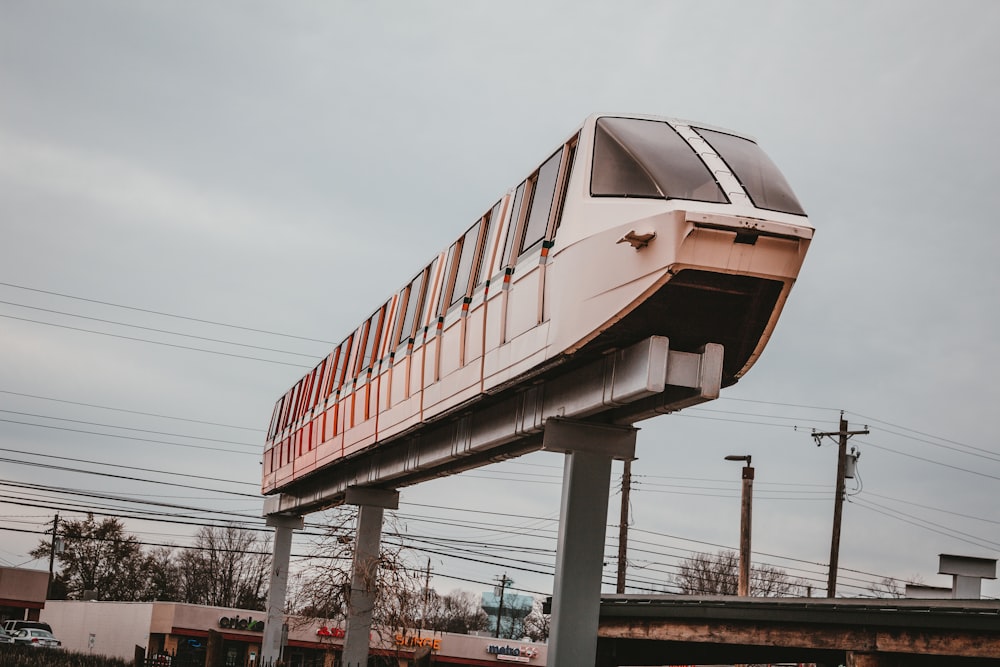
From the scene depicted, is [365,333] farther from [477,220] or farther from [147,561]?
[147,561]

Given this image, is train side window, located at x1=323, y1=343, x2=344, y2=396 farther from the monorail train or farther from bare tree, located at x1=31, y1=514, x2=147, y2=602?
bare tree, located at x1=31, y1=514, x2=147, y2=602

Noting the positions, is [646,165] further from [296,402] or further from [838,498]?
[838,498]

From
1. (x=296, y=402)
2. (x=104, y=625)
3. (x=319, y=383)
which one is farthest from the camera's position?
(x=104, y=625)

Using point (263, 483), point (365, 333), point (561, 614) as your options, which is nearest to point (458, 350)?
point (561, 614)

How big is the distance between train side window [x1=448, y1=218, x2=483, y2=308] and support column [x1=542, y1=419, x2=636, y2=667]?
3.00 metres

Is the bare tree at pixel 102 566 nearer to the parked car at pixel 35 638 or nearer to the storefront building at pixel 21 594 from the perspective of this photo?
the storefront building at pixel 21 594

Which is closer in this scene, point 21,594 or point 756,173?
point 756,173

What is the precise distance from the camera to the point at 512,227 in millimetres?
14445

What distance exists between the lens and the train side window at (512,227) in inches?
561

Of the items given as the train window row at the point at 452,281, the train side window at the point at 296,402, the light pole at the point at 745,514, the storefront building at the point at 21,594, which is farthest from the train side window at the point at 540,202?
the storefront building at the point at 21,594

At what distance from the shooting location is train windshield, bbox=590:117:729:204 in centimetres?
1097

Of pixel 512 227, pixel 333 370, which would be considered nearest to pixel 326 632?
pixel 333 370

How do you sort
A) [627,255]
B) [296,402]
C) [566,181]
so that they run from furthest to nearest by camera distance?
1. [296,402]
2. [566,181]
3. [627,255]

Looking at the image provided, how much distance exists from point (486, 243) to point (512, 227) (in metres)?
1.21
